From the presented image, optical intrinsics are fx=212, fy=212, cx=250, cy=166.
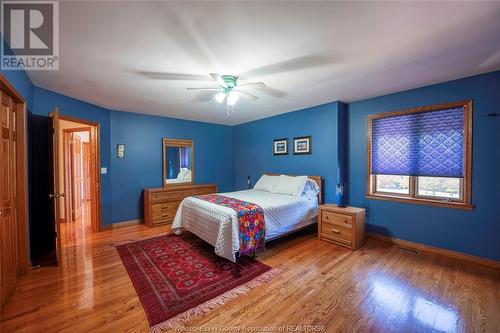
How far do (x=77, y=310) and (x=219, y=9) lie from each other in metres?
2.71

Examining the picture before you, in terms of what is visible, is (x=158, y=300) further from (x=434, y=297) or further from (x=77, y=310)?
(x=434, y=297)

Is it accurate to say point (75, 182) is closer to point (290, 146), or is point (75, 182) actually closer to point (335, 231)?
point (290, 146)

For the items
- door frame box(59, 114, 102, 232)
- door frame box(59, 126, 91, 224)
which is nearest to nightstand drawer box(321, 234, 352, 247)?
door frame box(59, 114, 102, 232)

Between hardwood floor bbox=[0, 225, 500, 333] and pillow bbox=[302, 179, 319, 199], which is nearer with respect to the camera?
Result: hardwood floor bbox=[0, 225, 500, 333]

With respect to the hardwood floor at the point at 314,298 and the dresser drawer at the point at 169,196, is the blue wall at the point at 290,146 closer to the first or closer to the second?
the hardwood floor at the point at 314,298

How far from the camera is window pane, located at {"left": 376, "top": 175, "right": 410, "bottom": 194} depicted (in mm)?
3377

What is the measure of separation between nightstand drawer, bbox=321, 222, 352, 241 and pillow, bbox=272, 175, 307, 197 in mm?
681

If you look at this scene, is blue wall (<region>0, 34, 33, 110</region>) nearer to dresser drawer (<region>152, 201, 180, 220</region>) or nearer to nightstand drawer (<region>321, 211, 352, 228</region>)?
dresser drawer (<region>152, 201, 180, 220</region>)

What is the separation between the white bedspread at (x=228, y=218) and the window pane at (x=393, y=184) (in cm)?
110

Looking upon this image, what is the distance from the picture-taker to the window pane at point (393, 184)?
338 cm

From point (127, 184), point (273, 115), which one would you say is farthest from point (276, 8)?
point (127, 184)

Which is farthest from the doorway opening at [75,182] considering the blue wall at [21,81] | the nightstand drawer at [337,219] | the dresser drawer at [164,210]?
the nightstand drawer at [337,219]

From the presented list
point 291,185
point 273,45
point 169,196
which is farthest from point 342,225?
point 169,196

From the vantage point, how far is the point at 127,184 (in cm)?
441
